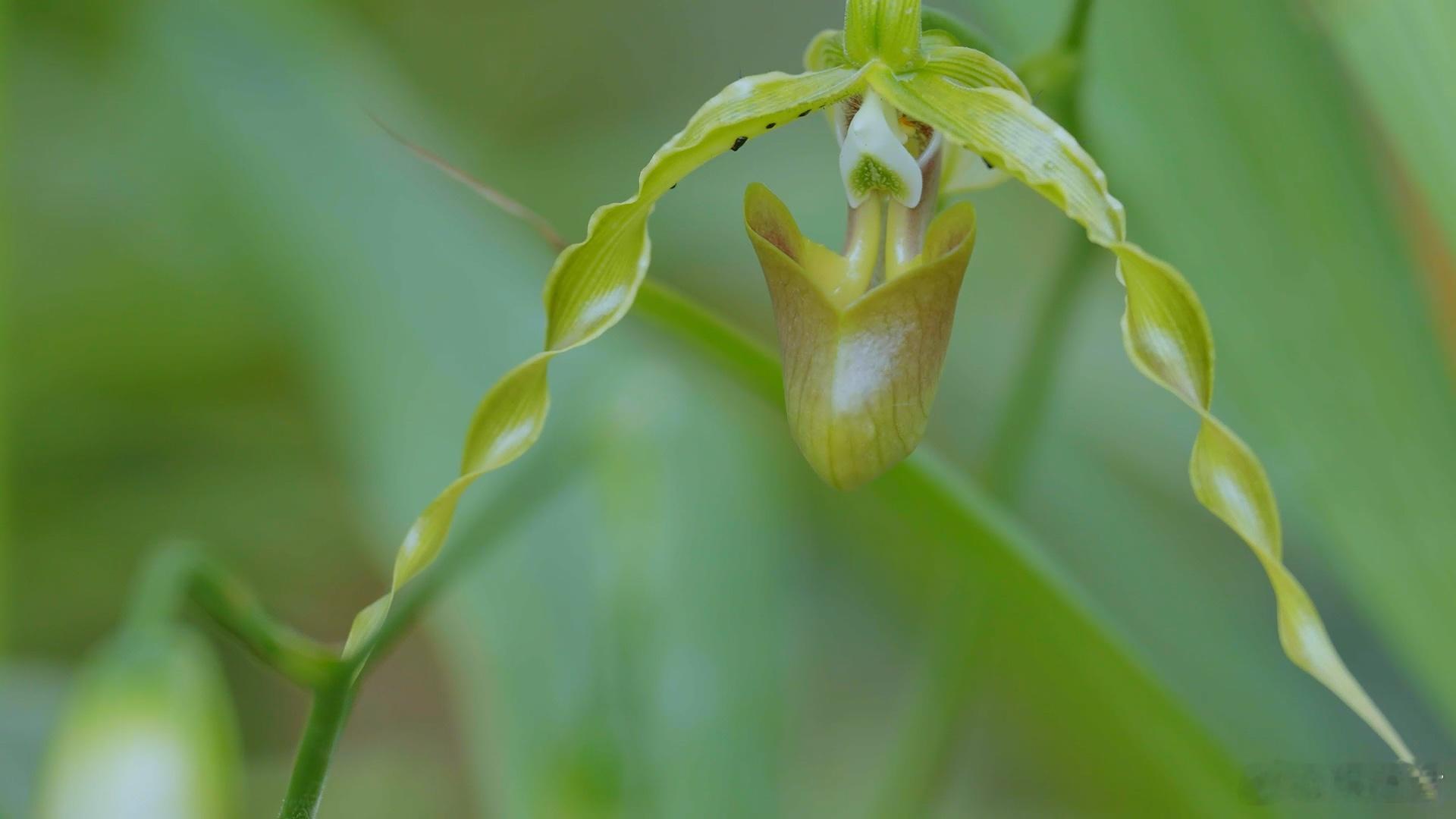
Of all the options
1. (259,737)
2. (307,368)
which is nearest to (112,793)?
(307,368)

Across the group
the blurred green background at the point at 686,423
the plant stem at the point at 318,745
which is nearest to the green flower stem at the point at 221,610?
the plant stem at the point at 318,745

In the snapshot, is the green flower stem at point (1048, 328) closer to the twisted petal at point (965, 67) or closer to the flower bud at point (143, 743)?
the twisted petal at point (965, 67)

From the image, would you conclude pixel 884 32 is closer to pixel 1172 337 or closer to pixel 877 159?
pixel 877 159

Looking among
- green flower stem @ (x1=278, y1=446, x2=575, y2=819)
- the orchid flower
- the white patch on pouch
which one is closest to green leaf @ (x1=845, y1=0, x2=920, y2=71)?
the orchid flower

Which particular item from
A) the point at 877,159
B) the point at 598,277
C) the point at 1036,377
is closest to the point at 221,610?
the point at 598,277

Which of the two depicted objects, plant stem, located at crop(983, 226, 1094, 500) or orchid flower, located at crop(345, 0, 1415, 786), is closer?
orchid flower, located at crop(345, 0, 1415, 786)

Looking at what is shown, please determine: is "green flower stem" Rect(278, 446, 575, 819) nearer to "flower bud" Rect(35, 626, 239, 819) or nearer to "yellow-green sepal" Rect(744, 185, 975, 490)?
"flower bud" Rect(35, 626, 239, 819)
